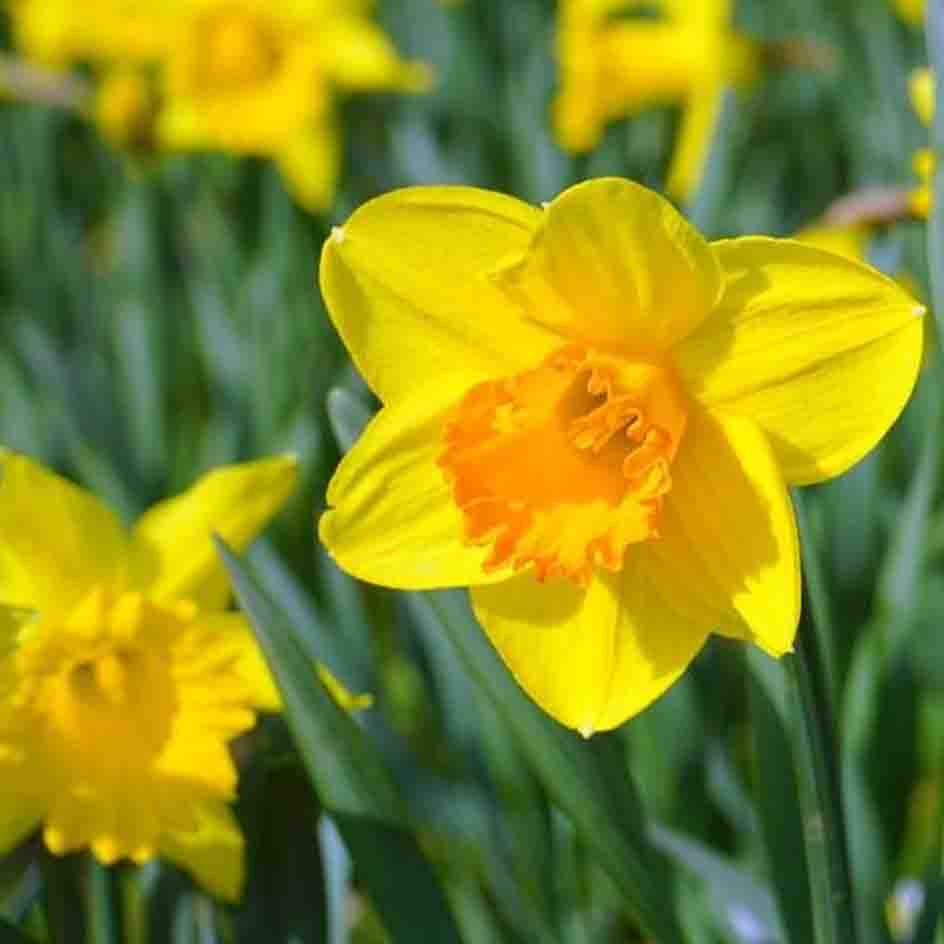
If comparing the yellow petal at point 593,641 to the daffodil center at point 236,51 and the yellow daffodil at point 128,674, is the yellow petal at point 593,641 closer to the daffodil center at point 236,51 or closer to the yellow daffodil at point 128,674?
the yellow daffodil at point 128,674

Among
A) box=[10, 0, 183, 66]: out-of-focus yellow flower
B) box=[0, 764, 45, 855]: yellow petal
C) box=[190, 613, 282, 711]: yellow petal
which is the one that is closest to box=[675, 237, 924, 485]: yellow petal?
box=[190, 613, 282, 711]: yellow petal

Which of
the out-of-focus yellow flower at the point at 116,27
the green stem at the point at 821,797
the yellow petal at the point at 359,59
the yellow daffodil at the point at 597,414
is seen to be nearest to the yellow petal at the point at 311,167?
the yellow petal at the point at 359,59

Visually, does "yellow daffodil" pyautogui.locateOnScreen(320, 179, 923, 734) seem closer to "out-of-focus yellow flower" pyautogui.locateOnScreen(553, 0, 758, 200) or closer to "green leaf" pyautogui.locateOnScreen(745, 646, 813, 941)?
"green leaf" pyautogui.locateOnScreen(745, 646, 813, 941)

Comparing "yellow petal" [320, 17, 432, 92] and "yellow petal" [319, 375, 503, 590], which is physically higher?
"yellow petal" [319, 375, 503, 590]

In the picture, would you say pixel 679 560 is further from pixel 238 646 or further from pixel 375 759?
pixel 238 646

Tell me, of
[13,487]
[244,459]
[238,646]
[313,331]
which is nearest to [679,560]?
[238,646]

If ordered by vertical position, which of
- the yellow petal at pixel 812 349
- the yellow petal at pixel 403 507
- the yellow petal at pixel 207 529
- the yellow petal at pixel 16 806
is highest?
the yellow petal at pixel 812 349

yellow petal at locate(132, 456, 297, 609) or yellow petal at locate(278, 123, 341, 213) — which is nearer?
yellow petal at locate(132, 456, 297, 609)
